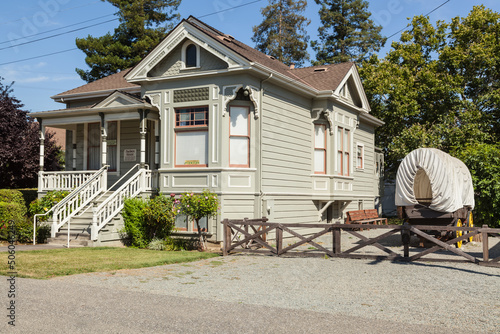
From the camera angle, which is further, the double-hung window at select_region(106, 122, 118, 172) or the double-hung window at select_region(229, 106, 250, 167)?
the double-hung window at select_region(106, 122, 118, 172)

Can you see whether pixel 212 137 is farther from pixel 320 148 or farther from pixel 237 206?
pixel 320 148

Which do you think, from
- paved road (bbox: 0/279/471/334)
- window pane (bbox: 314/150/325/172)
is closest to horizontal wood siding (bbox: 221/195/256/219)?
window pane (bbox: 314/150/325/172)

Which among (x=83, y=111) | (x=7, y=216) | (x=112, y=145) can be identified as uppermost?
(x=83, y=111)

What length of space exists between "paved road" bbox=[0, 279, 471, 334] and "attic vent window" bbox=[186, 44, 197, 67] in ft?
36.3

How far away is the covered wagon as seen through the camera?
1557 centimetres

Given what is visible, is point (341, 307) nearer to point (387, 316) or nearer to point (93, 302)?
point (387, 316)

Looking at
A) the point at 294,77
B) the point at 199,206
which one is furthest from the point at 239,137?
the point at 294,77

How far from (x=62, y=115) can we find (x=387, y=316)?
1673cm

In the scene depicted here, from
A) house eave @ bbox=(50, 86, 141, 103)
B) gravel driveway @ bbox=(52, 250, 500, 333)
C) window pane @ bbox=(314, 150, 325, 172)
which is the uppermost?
house eave @ bbox=(50, 86, 141, 103)

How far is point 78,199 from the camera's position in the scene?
1867 cm

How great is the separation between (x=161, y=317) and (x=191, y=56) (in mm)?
12508

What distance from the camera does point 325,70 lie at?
75.6 feet

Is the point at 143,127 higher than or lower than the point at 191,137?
higher

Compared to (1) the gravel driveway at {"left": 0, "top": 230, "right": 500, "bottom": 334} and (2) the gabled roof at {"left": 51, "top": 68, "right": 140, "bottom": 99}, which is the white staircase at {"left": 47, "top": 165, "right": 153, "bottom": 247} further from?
(2) the gabled roof at {"left": 51, "top": 68, "right": 140, "bottom": 99}
